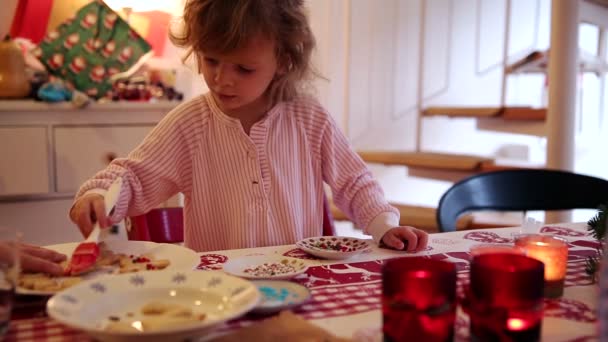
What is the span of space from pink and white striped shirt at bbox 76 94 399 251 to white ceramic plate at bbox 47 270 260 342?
1.90 feet

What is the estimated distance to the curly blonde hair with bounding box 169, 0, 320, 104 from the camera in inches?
47.2

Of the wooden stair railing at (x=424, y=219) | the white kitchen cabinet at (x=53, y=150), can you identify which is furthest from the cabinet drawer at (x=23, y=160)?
the wooden stair railing at (x=424, y=219)

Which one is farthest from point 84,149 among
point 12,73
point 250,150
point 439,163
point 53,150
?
point 439,163

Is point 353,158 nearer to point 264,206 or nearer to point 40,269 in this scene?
point 264,206

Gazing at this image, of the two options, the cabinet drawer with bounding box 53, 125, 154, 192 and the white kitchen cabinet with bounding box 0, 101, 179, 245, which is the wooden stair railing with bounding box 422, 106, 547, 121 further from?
the cabinet drawer with bounding box 53, 125, 154, 192

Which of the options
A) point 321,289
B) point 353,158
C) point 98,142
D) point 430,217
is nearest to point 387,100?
point 430,217

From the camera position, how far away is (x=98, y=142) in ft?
7.76

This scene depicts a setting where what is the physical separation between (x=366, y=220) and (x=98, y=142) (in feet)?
4.68

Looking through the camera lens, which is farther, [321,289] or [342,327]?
[321,289]

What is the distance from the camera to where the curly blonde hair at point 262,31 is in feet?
3.93

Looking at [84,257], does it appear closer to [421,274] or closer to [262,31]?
[421,274]

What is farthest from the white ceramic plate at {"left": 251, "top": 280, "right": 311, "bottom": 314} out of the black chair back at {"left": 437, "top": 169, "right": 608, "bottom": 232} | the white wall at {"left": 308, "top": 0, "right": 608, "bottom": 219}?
the white wall at {"left": 308, "top": 0, "right": 608, "bottom": 219}

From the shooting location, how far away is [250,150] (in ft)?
4.50

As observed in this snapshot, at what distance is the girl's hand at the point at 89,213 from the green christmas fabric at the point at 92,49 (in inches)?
68.0
